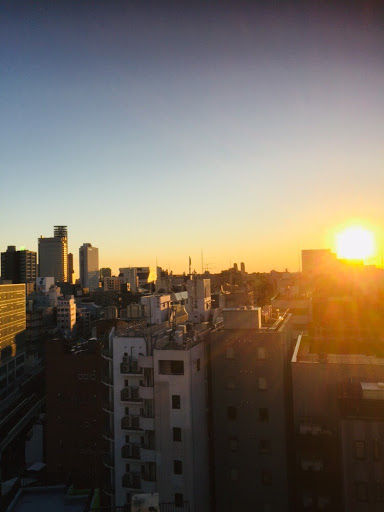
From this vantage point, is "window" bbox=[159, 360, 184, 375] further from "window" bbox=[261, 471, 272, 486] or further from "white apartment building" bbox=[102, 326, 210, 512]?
"window" bbox=[261, 471, 272, 486]

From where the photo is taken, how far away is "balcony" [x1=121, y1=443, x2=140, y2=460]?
1656 centimetres

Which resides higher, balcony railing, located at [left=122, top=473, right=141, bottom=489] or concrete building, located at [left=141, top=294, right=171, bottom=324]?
concrete building, located at [left=141, top=294, right=171, bottom=324]

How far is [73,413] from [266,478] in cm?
1409

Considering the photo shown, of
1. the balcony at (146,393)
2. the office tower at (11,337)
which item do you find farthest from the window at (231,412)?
the office tower at (11,337)

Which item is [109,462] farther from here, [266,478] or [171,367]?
[266,478]

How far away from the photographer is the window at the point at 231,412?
16.2m

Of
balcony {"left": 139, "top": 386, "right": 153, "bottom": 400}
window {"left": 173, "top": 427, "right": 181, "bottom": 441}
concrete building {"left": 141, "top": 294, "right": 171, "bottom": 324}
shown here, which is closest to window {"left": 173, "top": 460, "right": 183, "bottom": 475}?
window {"left": 173, "top": 427, "right": 181, "bottom": 441}

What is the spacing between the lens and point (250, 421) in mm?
15992

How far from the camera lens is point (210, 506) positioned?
16.5 m

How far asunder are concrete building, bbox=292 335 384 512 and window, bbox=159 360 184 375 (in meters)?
4.08

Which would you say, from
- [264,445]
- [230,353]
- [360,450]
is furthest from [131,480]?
[360,450]

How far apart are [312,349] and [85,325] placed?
220 feet

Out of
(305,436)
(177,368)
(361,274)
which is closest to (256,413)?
(305,436)

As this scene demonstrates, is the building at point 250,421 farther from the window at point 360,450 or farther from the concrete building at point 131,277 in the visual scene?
the concrete building at point 131,277
